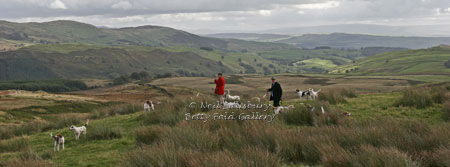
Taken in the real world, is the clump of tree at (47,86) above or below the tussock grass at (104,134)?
below

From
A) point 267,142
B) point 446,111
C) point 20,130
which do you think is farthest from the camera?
point 20,130

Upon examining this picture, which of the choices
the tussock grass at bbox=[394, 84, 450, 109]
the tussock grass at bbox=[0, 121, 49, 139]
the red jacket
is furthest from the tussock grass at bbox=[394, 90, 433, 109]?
the tussock grass at bbox=[0, 121, 49, 139]

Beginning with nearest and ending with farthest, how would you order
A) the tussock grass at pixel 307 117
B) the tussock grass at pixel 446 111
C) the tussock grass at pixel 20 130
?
the tussock grass at pixel 307 117 < the tussock grass at pixel 446 111 < the tussock grass at pixel 20 130

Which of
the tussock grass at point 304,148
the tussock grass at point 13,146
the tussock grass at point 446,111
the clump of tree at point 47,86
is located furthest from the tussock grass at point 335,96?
the clump of tree at point 47,86

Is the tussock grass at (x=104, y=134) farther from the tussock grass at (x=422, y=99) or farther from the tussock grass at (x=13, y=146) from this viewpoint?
the tussock grass at (x=422, y=99)

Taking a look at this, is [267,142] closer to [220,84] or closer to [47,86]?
[220,84]

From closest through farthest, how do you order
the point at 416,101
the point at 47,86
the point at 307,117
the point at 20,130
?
the point at 307,117 → the point at 416,101 → the point at 20,130 → the point at 47,86

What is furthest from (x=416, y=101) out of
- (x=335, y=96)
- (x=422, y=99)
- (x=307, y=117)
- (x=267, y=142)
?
(x=267, y=142)

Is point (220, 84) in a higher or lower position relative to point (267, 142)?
higher

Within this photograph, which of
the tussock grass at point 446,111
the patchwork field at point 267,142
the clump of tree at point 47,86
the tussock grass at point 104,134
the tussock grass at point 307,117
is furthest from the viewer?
the clump of tree at point 47,86

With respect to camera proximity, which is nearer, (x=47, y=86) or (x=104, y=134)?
(x=104, y=134)

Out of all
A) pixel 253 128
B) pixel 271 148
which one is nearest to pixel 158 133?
pixel 253 128

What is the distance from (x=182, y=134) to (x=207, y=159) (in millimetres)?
3256

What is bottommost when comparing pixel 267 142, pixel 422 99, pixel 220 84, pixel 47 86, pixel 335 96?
pixel 47 86
